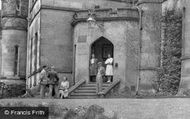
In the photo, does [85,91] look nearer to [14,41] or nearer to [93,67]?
[93,67]

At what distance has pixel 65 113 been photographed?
18.6 m

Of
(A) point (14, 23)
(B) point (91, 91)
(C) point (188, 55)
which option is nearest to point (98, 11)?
(B) point (91, 91)

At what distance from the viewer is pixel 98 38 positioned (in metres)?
28.8

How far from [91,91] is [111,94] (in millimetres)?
1056

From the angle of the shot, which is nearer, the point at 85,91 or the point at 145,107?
the point at 145,107

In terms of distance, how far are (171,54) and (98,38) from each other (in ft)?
15.2

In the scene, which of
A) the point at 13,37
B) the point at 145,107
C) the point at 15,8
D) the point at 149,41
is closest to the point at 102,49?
the point at 149,41

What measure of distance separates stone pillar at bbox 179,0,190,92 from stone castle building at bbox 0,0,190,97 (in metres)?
0.05

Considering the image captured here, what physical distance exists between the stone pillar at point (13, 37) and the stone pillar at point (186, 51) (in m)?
16.9

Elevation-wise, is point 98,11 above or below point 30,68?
above

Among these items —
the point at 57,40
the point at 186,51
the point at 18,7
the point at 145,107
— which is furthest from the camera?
the point at 18,7

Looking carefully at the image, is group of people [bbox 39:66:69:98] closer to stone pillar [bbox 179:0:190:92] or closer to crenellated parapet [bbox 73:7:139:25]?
Answer: stone pillar [bbox 179:0:190:92]

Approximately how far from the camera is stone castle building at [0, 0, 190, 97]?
27906 millimetres

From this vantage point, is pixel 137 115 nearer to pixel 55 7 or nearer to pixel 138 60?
pixel 138 60
